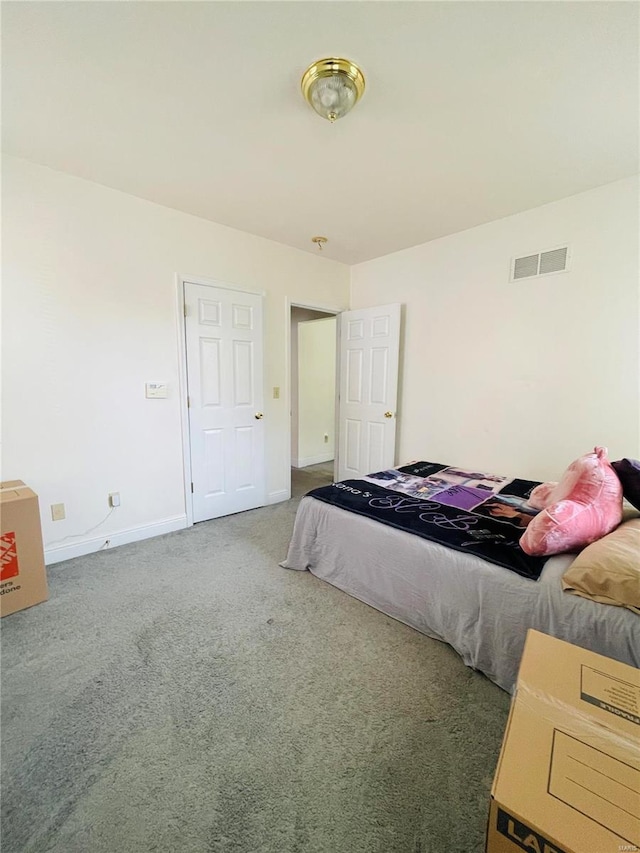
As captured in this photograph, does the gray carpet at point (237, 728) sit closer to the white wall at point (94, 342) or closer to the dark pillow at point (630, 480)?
the white wall at point (94, 342)

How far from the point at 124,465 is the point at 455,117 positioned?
9.91 ft

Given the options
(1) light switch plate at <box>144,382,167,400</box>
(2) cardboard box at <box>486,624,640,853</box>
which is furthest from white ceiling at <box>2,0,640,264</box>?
(2) cardboard box at <box>486,624,640,853</box>

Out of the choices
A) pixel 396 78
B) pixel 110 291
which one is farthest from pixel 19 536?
pixel 396 78

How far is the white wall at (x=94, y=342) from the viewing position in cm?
220

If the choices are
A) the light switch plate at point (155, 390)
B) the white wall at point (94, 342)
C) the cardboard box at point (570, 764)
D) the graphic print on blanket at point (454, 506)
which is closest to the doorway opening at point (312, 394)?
the white wall at point (94, 342)

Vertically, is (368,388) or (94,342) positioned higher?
(94,342)

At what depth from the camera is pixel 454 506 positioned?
6.98 feet

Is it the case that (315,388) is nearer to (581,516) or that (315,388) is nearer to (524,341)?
(524,341)

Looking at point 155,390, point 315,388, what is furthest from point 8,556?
point 315,388

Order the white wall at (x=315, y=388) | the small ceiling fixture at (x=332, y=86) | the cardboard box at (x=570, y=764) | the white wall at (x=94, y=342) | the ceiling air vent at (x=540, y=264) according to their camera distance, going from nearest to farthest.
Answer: the cardboard box at (x=570, y=764) → the small ceiling fixture at (x=332, y=86) → the white wall at (x=94, y=342) → the ceiling air vent at (x=540, y=264) → the white wall at (x=315, y=388)

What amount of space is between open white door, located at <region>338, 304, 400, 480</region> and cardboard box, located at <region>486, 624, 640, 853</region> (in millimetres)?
2891

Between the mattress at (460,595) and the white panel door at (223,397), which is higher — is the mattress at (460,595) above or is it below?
below

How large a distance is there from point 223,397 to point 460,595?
7.94ft

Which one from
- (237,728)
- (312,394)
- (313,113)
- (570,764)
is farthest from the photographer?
(312,394)
